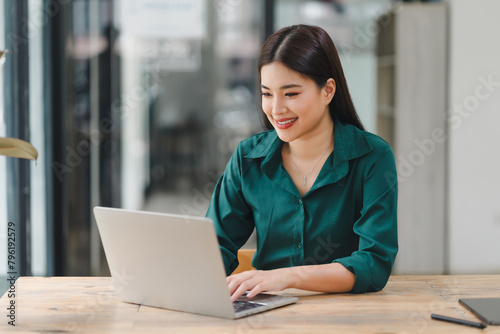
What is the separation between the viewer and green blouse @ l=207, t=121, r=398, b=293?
70.1 inches

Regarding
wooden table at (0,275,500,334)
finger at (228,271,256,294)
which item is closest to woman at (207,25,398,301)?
wooden table at (0,275,500,334)

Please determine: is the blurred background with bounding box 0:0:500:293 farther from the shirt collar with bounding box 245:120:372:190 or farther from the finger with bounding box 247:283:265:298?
the finger with bounding box 247:283:265:298

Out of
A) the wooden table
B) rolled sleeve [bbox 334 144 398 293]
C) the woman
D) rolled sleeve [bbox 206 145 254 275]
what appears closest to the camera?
Result: the wooden table

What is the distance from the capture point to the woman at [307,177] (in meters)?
1.74

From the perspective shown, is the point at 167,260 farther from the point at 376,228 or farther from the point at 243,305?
the point at 376,228

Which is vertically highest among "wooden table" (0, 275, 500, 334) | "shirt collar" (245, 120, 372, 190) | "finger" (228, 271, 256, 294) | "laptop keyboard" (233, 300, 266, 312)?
"shirt collar" (245, 120, 372, 190)

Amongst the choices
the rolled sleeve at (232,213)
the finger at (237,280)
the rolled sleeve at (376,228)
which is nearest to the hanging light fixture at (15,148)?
the finger at (237,280)

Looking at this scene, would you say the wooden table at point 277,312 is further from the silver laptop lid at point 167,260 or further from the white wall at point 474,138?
the white wall at point 474,138

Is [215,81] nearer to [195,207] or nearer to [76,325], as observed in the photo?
[195,207]

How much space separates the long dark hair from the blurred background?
1.99m

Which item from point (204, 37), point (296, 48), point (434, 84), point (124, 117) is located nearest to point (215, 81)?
point (204, 37)

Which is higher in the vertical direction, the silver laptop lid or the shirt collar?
the shirt collar

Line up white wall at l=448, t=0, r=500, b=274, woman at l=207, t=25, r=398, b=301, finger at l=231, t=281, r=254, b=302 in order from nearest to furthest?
finger at l=231, t=281, r=254, b=302 → woman at l=207, t=25, r=398, b=301 → white wall at l=448, t=0, r=500, b=274

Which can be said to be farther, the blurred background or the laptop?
the blurred background
